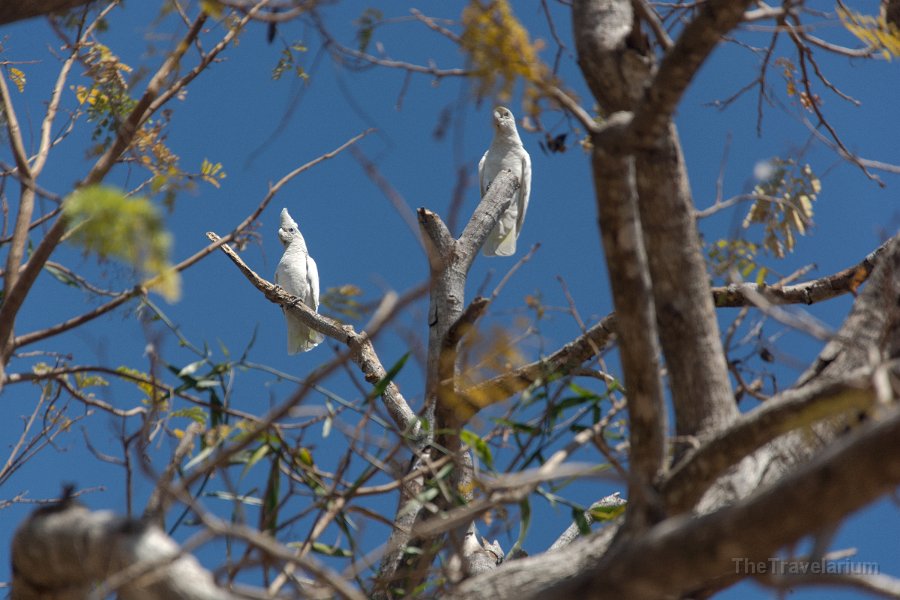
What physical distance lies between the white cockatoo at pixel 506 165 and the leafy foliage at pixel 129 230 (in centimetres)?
493

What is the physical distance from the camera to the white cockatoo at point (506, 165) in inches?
238

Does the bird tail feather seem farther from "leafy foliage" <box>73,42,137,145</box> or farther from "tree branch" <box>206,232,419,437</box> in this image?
"leafy foliage" <box>73,42,137,145</box>

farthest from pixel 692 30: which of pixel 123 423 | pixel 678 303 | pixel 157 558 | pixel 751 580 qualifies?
pixel 123 423

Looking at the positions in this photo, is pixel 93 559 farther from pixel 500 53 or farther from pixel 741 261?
pixel 741 261

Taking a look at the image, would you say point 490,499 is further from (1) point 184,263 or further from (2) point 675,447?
(1) point 184,263

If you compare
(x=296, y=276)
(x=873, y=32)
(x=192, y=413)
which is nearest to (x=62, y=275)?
(x=192, y=413)

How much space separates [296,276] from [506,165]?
1993mm

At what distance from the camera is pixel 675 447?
154 cm

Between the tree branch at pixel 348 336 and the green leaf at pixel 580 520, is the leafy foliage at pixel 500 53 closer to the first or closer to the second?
the green leaf at pixel 580 520

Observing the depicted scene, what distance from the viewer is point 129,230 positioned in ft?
3.61

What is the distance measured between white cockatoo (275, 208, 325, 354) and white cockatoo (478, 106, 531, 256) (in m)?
1.58

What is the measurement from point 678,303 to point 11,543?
1164 mm

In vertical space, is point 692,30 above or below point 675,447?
above

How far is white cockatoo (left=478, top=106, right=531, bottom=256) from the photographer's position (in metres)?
6.05
